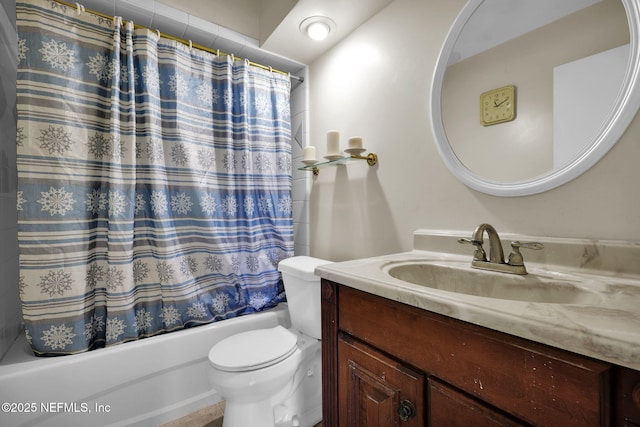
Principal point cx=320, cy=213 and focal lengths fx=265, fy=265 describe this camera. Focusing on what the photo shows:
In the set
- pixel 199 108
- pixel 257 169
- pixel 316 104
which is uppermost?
pixel 316 104

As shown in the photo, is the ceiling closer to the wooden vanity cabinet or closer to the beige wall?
the beige wall

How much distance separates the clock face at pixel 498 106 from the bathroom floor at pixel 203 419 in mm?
1587

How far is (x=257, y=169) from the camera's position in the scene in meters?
1.75

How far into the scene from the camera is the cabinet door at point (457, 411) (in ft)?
1.59

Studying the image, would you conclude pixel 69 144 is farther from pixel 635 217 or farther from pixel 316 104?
pixel 635 217

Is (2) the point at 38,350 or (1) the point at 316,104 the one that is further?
(1) the point at 316,104

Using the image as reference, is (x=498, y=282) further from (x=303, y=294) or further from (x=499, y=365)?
(x=303, y=294)

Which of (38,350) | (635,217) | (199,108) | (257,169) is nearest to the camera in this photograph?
Answer: (635,217)

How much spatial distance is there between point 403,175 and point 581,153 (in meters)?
0.61

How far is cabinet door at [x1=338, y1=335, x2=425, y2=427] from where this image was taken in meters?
0.61

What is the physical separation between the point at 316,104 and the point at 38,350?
192 centimetres

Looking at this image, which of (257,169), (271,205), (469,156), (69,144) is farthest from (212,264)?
(469,156)

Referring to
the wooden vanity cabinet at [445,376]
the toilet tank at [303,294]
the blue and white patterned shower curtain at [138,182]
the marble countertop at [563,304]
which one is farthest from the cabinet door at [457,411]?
the blue and white patterned shower curtain at [138,182]

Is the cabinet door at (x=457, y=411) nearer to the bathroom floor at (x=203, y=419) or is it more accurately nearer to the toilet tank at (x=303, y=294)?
the toilet tank at (x=303, y=294)
